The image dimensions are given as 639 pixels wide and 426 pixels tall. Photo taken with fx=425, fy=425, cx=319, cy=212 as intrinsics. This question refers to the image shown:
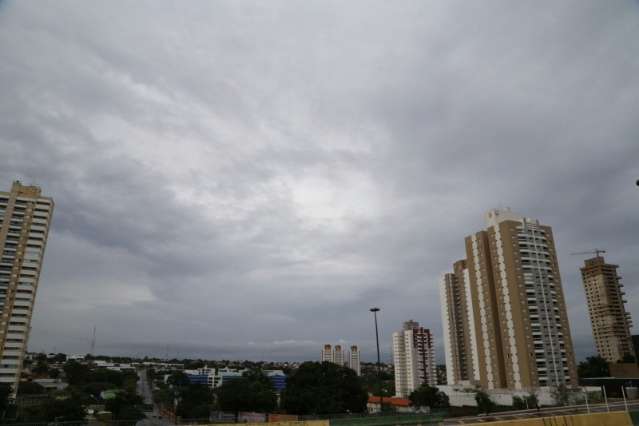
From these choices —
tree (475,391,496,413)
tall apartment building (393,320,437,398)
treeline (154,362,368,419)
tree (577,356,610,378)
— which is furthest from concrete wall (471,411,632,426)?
tall apartment building (393,320,437,398)

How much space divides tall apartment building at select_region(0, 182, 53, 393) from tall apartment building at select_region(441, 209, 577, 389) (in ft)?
298

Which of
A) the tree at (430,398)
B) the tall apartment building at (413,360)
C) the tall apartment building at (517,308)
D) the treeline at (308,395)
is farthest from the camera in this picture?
the tall apartment building at (413,360)

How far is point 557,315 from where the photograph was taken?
8150cm

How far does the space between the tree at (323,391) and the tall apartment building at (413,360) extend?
104953mm

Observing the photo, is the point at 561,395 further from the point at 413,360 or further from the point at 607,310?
the point at 607,310

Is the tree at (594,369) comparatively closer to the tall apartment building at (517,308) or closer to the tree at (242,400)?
the tall apartment building at (517,308)

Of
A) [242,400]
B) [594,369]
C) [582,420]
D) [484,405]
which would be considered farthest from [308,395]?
[594,369]

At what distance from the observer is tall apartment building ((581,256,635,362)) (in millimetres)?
159625

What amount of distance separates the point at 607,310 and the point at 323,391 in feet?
522

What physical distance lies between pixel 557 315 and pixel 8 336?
348ft

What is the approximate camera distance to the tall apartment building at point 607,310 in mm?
159625

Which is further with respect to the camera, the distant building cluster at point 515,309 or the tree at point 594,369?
the tree at point 594,369

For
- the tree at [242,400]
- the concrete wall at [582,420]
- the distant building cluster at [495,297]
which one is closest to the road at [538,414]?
the concrete wall at [582,420]

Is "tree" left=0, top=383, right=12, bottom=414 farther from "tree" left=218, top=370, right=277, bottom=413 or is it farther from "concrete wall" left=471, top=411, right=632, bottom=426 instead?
"concrete wall" left=471, top=411, right=632, bottom=426
